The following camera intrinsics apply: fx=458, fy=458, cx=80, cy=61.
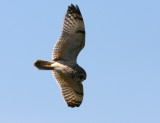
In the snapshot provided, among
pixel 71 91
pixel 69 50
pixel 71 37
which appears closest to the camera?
pixel 71 37

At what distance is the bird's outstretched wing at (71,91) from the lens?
14.7 metres

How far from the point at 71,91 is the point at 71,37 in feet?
6.63

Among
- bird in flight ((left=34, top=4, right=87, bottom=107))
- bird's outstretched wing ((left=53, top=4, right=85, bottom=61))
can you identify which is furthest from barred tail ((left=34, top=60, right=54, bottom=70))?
bird's outstretched wing ((left=53, top=4, right=85, bottom=61))

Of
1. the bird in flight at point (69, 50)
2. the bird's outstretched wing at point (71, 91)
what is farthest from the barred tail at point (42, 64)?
the bird's outstretched wing at point (71, 91)

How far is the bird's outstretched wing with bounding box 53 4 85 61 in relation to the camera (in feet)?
45.1

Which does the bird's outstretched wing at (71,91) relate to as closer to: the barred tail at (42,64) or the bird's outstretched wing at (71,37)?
the barred tail at (42,64)

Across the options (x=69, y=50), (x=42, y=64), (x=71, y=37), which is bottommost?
(x=42, y=64)

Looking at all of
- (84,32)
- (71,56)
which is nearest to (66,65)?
(71,56)

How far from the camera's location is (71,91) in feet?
48.8

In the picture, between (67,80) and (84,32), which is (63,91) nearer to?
(67,80)

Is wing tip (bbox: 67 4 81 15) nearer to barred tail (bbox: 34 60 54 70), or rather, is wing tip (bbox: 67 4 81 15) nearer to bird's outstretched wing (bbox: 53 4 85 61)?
bird's outstretched wing (bbox: 53 4 85 61)

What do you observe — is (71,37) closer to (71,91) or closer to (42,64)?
(42,64)

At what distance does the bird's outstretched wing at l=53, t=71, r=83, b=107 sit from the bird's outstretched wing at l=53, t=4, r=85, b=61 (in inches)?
35.9

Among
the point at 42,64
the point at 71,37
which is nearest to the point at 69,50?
the point at 71,37
